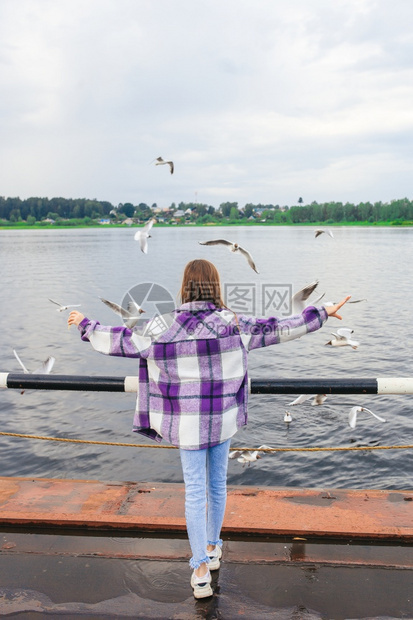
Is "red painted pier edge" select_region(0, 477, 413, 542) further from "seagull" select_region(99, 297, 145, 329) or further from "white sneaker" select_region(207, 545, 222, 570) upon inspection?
"seagull" select_region(99, 297, 145, 329)

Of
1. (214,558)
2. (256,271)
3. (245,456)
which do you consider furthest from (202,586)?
(245,456)

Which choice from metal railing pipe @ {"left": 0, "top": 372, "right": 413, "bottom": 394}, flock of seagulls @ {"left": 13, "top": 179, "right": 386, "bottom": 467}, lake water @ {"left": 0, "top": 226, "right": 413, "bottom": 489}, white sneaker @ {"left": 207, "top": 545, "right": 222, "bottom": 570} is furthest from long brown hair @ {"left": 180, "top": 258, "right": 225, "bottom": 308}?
lake water @ {"left": 0, "top": 226, "right": 413, "bottom": 489}

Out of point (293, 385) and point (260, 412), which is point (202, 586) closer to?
point (293, 385)

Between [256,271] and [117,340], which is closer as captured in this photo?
[117,340]

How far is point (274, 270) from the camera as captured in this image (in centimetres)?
4366

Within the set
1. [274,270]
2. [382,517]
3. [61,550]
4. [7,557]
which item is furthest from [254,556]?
[274,270]

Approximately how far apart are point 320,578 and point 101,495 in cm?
164

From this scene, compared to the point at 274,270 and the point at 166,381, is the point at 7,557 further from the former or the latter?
the point at 274,270

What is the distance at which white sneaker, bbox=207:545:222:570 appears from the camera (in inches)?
125

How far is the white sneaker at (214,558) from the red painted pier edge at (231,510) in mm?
361

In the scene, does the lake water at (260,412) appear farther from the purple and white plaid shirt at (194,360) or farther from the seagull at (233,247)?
the purple and white plaid shirt at (194,360)

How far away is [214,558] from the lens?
3186 mm

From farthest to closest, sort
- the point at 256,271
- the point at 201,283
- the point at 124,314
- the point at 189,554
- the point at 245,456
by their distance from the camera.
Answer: the point at 245,456, the point at 256,271, the point at 124,314, the point at 189,554, the point at 201,283

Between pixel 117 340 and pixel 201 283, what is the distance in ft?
1.69
